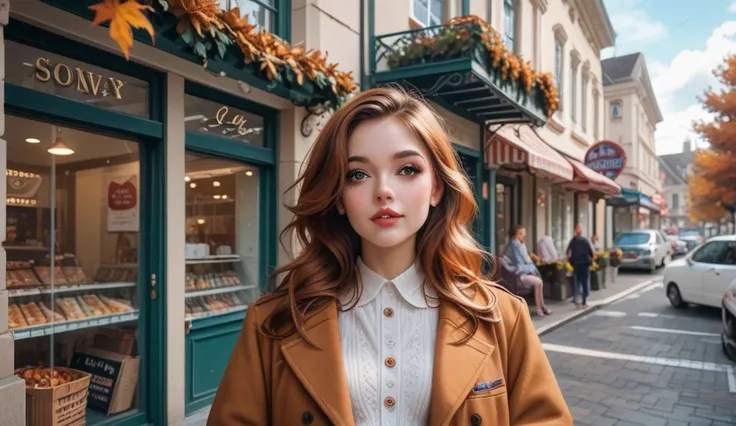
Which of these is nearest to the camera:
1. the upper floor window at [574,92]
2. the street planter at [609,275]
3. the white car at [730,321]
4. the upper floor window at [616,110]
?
the white car at [730,321]

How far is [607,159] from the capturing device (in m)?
13.7

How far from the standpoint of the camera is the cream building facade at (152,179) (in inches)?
127

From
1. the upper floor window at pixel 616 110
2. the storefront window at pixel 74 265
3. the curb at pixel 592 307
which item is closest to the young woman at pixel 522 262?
the curb at pixel 592 307

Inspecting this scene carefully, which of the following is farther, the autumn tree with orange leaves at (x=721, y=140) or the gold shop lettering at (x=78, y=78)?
the autumn tree with orange leaves at (x=721, y=140)

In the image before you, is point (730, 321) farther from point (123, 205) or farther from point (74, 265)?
point (74, 265)

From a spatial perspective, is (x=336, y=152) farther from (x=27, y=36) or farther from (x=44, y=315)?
(x=44, y=315)

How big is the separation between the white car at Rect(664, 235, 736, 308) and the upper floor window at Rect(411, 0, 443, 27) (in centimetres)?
653

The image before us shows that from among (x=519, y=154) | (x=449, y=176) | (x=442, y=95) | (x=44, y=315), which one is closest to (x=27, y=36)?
(x=44, y=315)

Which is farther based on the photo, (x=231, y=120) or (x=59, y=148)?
Answer: (x=231, y=120)

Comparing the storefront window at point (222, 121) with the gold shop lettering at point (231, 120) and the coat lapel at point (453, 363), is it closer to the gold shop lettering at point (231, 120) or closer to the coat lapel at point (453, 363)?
the gold shop lettering at point (231, 120)

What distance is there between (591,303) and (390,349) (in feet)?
34.2

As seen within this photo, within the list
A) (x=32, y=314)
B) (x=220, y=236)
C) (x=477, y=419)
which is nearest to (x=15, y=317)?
(x=32, y=314)

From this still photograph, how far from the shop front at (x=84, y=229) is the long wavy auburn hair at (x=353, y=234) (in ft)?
8.26

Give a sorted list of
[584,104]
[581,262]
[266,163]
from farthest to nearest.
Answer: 1. [584,104]
2. [581,262]
3. [266,163]
